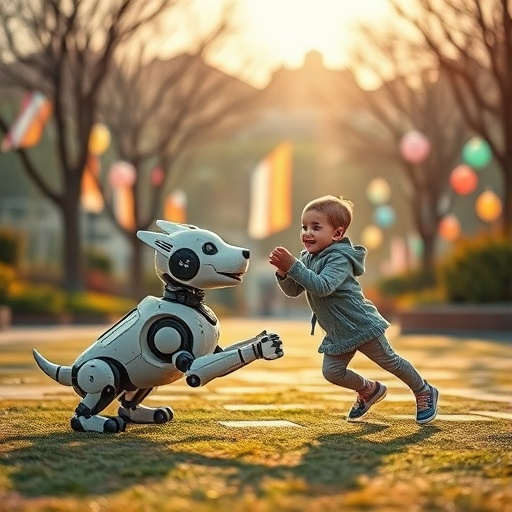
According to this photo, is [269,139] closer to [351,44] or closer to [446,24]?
[351,44]

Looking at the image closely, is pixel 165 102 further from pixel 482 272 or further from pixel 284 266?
pixel 284 266

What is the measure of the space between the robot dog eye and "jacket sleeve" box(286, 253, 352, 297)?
401 millimetres

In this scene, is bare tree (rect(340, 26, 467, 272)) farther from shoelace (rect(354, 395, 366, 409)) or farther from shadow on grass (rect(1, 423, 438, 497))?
shadow on grass (rect(1, 423, 438, 497))

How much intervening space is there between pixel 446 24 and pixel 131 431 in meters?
18.6

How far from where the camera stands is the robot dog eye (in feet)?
22.2

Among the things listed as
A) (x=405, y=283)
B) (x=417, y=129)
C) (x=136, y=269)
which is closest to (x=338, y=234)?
(x=417, y=129)

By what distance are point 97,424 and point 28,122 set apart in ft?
81.7

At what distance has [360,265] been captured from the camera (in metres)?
6.95

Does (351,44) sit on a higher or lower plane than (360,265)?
higher

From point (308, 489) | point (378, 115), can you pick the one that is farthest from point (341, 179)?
point (308, 489)

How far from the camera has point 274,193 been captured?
47344 mm

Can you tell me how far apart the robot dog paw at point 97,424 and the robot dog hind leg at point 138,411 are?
0.45m

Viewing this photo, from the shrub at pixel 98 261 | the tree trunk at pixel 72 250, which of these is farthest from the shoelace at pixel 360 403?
the shrub at pixel 98 261

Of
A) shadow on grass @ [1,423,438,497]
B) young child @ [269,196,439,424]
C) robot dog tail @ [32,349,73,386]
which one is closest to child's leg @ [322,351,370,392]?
young child @ [269,196,439,424]
